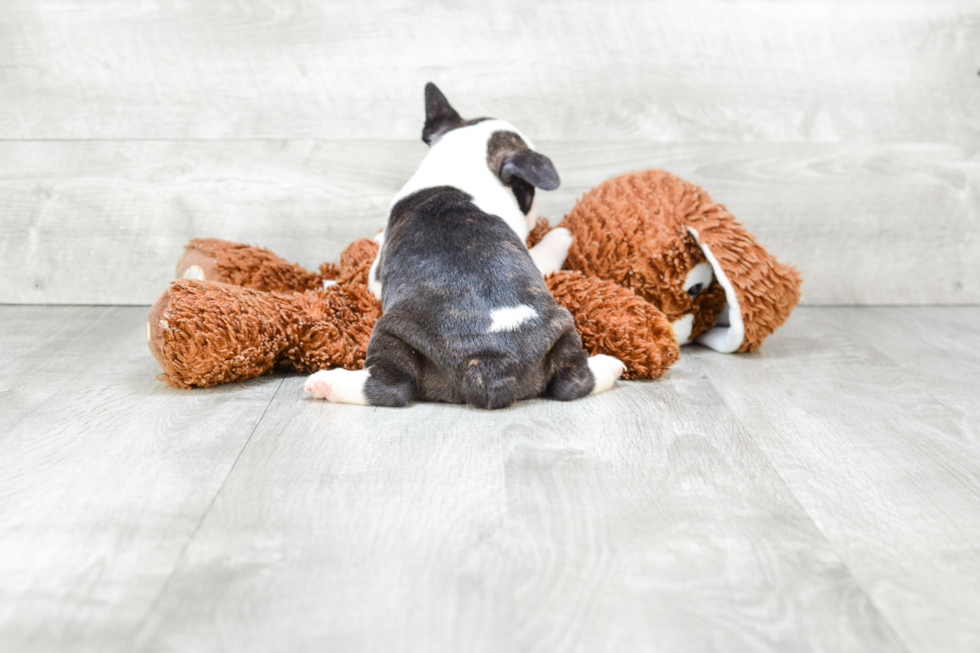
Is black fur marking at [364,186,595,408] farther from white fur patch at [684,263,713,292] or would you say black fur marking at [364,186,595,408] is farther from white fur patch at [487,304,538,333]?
white fur patch at [684,263,713,292]

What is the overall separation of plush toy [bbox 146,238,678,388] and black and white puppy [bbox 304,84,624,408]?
81mm

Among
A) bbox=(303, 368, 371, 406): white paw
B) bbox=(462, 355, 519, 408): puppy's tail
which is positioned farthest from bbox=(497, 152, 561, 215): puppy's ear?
bbox=(303, 368, 371, 406): white paw

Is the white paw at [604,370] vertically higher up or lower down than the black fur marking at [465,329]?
lower down

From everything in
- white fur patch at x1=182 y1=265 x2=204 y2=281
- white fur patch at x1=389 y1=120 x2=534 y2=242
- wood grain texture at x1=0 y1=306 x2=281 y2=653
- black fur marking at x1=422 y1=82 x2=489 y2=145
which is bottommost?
wood grain texture at x1=0 y1=306 x2=281 y2=653

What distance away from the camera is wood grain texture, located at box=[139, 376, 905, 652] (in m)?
0.85

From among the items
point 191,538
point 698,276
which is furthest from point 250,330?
point 698,276

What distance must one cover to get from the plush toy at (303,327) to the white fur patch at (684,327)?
16 cm

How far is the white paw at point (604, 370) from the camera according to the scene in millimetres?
1516

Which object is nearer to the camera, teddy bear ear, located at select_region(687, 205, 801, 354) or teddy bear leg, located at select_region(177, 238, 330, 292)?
teddy bear ear, located at select_region(687, 205, 801, 354)

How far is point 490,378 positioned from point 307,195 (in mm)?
992

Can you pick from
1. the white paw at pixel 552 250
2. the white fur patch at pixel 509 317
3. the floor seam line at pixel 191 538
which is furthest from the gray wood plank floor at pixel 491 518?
the white paw at pixel 552 250

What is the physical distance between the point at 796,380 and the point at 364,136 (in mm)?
1206

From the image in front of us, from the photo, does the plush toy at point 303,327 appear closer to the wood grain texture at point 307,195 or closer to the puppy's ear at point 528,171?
the puppy's ear at point 528,171

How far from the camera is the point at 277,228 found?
217 centimetres
